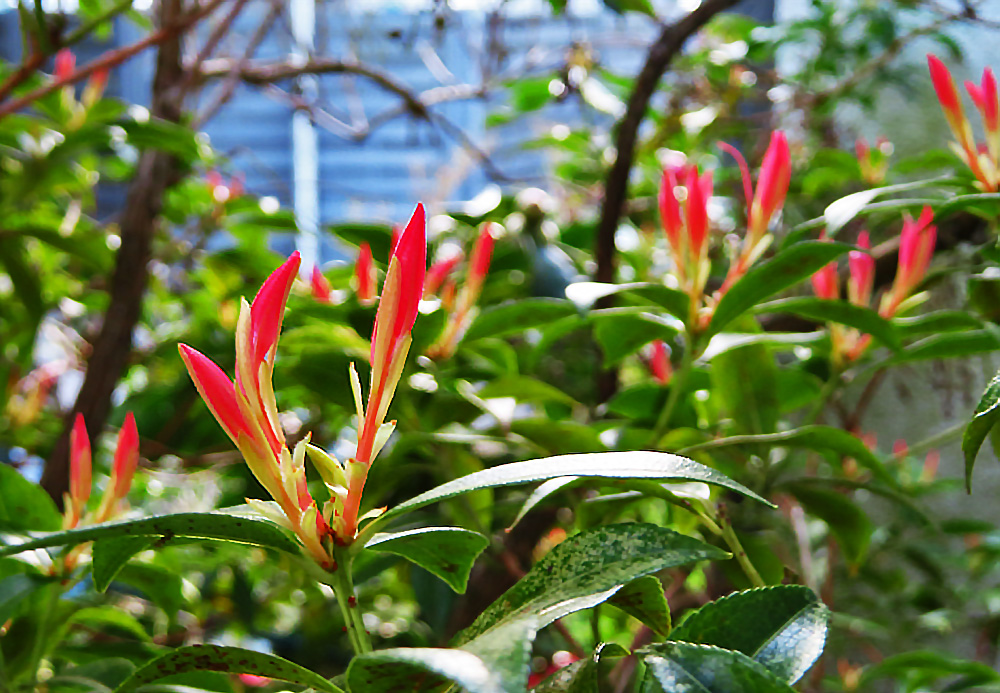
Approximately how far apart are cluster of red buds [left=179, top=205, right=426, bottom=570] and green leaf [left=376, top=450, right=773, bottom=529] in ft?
0.09

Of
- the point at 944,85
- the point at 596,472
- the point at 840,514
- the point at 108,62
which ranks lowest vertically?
the point at 840,514

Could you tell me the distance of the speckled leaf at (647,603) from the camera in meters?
0.28

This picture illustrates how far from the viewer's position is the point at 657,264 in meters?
1.21

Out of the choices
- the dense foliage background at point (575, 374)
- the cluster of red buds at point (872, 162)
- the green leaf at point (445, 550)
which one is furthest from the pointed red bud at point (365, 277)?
the cluster of red buds at point (872, 162)

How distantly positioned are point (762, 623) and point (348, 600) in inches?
5.2

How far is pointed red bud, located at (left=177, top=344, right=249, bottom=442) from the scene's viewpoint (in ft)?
0.81

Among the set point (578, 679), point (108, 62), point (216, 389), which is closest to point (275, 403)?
point (216, 389)

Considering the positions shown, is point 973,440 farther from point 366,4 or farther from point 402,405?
point 366,4

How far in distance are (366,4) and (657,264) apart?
596mm

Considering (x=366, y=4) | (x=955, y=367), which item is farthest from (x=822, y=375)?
(x=366, y=4)

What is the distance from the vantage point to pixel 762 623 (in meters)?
0.27

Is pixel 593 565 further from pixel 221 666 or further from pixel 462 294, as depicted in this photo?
pixel 462 294

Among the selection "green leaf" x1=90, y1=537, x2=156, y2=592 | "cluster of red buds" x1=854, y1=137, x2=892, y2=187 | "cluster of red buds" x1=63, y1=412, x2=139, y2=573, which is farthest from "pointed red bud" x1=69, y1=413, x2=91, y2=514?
"cluster of red buds" x1=854, y1=137, x2=892, y2=187

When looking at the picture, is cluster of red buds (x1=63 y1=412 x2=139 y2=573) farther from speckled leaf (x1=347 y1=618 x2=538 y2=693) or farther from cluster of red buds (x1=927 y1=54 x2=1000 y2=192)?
cluster of red buds (x1=927 y1=54 x2=1000 y2=192)
